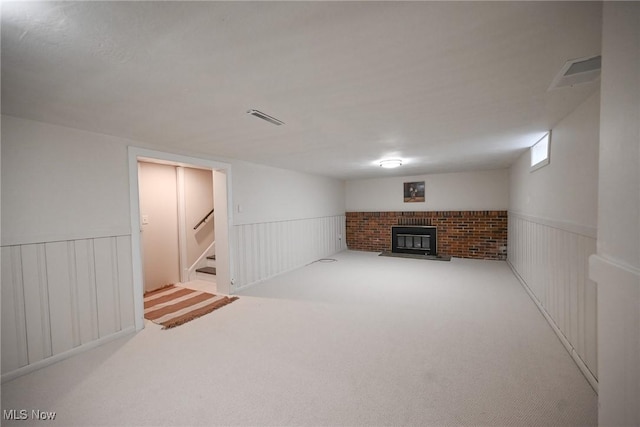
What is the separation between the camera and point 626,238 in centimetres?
76

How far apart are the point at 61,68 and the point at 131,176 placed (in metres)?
1.59

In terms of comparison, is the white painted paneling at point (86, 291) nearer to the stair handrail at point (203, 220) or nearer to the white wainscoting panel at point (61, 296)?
the white wainscoting panel at point (61, 296)

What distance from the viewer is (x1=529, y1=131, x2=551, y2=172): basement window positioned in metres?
2.73

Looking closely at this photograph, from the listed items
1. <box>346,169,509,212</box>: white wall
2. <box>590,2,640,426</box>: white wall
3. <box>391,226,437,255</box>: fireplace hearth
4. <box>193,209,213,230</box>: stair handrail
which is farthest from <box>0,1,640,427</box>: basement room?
<box>391,226,437,255</box>: fireplace hearth

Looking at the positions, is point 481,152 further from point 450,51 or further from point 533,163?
point 450,51

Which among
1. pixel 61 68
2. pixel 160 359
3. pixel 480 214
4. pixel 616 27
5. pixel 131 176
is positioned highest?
pixel 61 68

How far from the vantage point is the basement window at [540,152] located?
2729 millimetres

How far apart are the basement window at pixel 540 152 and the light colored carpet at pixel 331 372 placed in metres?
1.69

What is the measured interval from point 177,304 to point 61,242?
161cm

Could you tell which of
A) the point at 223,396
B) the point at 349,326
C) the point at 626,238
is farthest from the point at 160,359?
the point at 626,238

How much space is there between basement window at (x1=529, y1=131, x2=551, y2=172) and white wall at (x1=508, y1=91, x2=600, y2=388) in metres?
0.08

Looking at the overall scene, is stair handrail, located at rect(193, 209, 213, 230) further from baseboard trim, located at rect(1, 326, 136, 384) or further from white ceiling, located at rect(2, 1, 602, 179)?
white ceiling, located at rect(2, 1, 602, 179)

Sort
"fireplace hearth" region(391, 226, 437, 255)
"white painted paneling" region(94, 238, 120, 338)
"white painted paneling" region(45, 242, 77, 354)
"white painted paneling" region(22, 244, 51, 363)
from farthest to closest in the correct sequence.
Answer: "fireplace hearth" region(391, 226, 437, 255)
"white painted paneling" region(94, 238, 120, 338)
"white painted paneling" region(45, 242, 77, 354)
"white painted paneling" region(22, 244, 51, 363)

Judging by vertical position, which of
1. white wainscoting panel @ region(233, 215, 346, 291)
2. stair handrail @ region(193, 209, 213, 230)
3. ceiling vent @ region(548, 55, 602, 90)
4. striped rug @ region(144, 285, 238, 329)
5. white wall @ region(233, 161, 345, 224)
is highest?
ceiling vent @ region(548, 55, 602, 90)
